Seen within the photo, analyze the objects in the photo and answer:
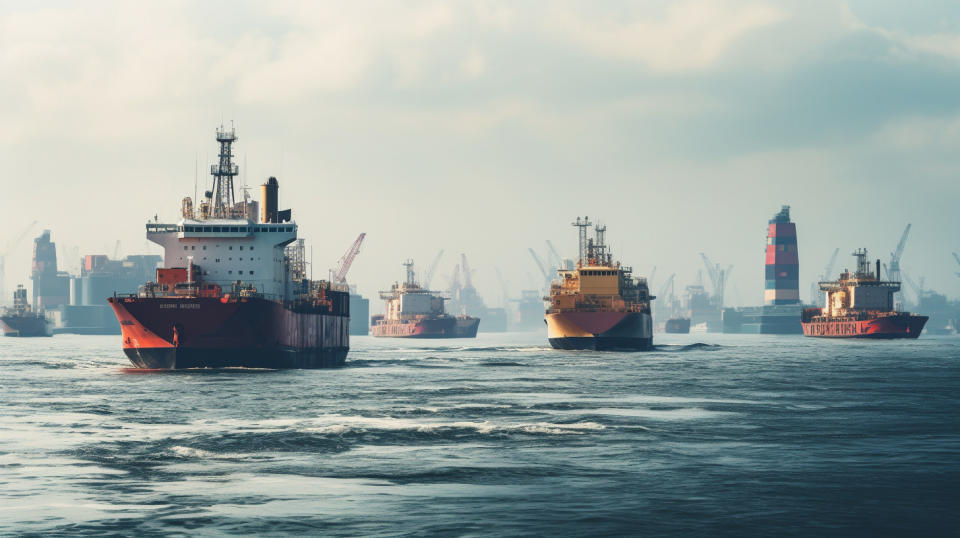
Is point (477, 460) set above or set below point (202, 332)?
below

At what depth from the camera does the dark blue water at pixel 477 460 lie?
27.8 metres

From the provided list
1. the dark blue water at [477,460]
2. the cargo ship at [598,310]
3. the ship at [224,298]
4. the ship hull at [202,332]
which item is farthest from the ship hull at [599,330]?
the dark blue water at [477,460]

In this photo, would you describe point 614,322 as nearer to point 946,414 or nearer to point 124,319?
point 124,319

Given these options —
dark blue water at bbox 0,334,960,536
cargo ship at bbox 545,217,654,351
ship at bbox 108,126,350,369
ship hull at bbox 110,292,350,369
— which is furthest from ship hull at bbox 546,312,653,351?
→ dark blue water at bbox 0,334,960,536

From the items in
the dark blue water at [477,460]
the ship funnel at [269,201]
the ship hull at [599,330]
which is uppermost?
the ship funnel at [269,201]

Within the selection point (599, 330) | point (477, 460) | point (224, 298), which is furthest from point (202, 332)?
point (599, 330)

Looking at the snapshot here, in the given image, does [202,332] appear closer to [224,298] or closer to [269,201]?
[224,298]

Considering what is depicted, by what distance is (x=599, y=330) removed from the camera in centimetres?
13662

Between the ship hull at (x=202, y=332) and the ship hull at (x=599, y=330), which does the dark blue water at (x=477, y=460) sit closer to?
the ship hull at (x=202, y=332)

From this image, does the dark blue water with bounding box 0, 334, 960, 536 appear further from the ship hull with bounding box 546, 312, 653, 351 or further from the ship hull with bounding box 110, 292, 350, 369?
the ship hull with bounding box 546, 312, 653, 351

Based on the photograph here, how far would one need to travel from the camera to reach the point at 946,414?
176 ft

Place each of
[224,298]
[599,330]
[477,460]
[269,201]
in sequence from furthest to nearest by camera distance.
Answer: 1. [599,330]
2. [269,201]
3. [224,298]
4. [477,460]

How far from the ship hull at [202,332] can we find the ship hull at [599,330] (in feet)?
189

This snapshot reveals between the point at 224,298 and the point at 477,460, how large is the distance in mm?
45431
